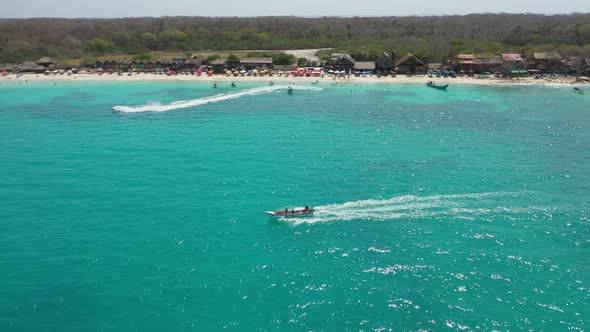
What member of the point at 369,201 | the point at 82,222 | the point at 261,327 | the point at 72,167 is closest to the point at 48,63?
the point at 72,167

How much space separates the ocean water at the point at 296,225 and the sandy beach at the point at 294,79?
5612 cm

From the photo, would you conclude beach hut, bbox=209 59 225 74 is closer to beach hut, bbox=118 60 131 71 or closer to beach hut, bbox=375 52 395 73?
beach hut, bbox=118 60 131 71

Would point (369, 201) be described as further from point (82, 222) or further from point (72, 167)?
point (72, 167)

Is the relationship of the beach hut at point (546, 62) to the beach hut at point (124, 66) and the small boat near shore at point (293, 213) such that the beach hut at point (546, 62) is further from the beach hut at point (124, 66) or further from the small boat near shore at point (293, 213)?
the beach hut at point (124, 66)

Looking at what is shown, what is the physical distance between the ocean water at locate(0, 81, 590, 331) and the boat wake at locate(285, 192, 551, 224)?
0.88 ft

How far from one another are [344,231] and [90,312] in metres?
25.9

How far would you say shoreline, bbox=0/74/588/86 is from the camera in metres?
152

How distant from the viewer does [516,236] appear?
48.7 metres

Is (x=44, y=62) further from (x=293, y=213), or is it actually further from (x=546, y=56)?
(x=546, y=56)

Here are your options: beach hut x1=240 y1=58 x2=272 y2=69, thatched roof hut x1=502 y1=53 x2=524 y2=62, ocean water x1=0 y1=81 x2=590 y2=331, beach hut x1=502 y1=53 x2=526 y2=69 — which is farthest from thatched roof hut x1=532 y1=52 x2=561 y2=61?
beach hut x1=240 y1=58 x2=272 y2=69

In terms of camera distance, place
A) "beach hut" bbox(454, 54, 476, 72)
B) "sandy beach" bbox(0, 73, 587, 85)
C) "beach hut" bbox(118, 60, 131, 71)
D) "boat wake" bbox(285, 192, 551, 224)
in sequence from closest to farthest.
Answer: "boat wake" bbox(285, 192, 551, 224), "sandy beach" bbox(0, 73, 587, 85), "beach hut" bbox(454, 54, 476, 72), "beach hut" bbox(118, 60, 131, 71)

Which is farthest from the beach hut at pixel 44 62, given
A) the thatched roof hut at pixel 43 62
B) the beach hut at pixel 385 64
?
the beach hut at pixel 385 64

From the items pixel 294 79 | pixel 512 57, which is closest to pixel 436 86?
pixel 512 57

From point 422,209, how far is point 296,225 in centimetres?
1544
